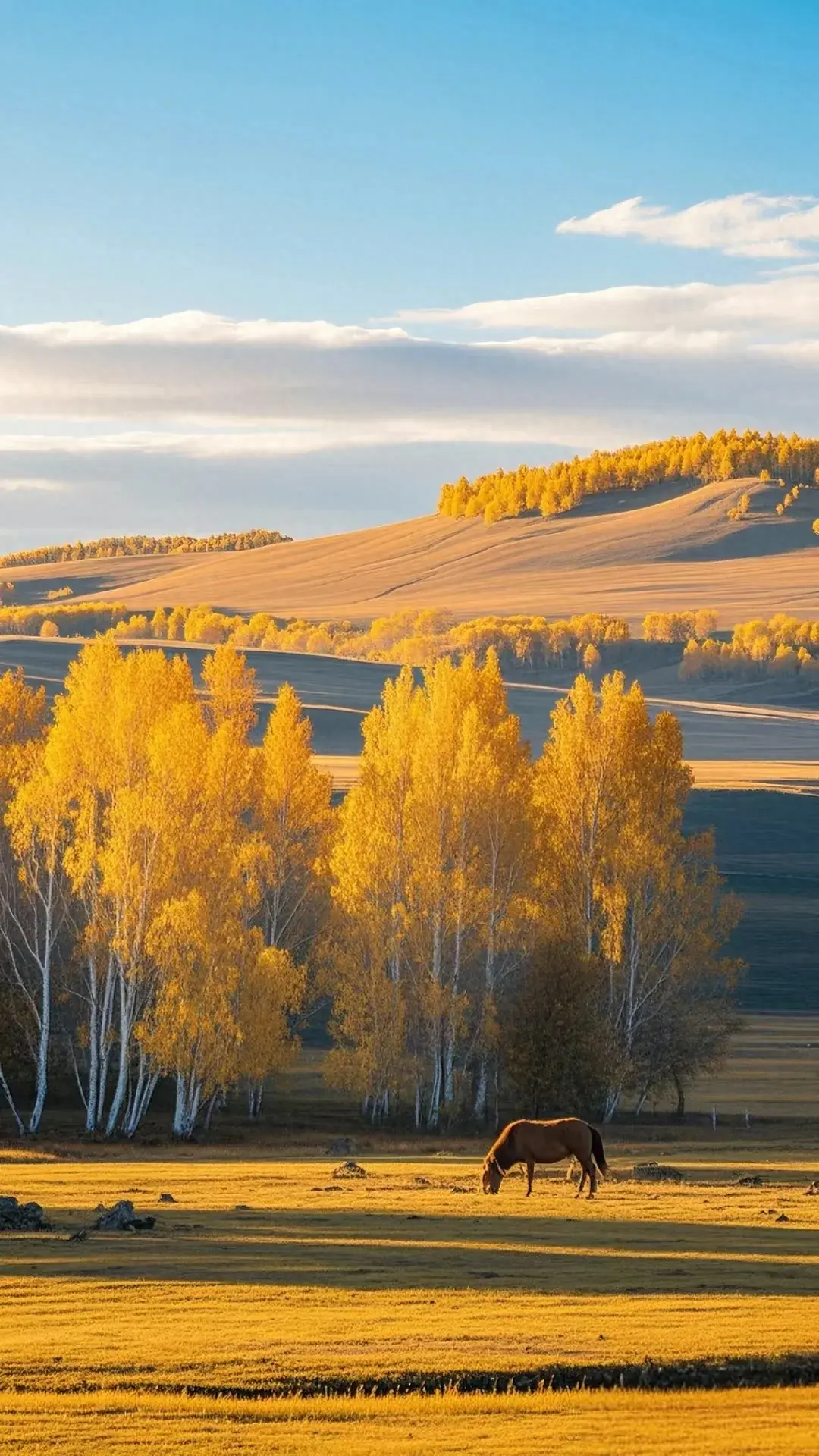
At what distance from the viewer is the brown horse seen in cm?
3162

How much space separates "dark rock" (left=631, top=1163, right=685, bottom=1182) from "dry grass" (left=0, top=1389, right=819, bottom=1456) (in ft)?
63.7

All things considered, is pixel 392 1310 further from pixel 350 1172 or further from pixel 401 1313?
pixel 350 1172

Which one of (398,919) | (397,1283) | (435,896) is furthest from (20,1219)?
(435,896)

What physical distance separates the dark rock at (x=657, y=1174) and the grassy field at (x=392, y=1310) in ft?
3.74

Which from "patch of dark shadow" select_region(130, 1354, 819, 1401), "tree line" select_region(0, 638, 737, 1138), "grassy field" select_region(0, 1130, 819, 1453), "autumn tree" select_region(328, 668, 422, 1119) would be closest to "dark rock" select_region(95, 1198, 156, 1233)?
"grassy field" select_region(0, 1130, 819, 1453)

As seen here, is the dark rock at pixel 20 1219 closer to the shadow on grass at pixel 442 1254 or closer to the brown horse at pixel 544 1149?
the shadow on grass at pixel 442 1254

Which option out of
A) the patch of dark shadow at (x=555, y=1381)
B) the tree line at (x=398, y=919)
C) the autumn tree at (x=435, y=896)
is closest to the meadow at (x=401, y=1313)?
the patch of dark shadow at (x=555, y=1381)

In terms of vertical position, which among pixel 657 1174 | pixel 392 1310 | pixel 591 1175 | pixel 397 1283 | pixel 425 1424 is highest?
pixel 425 1424

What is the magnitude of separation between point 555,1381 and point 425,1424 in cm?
201

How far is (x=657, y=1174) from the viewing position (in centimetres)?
3659

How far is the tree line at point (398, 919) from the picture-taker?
Answer: 55969 millimetres

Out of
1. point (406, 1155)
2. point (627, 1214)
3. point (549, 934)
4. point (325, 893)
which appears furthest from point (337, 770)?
point (627, 1214)

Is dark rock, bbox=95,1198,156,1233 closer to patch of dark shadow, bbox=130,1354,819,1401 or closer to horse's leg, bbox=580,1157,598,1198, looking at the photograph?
horse's leg, bbox=580,1157,598,1198

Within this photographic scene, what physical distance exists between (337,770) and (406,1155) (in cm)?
9844
